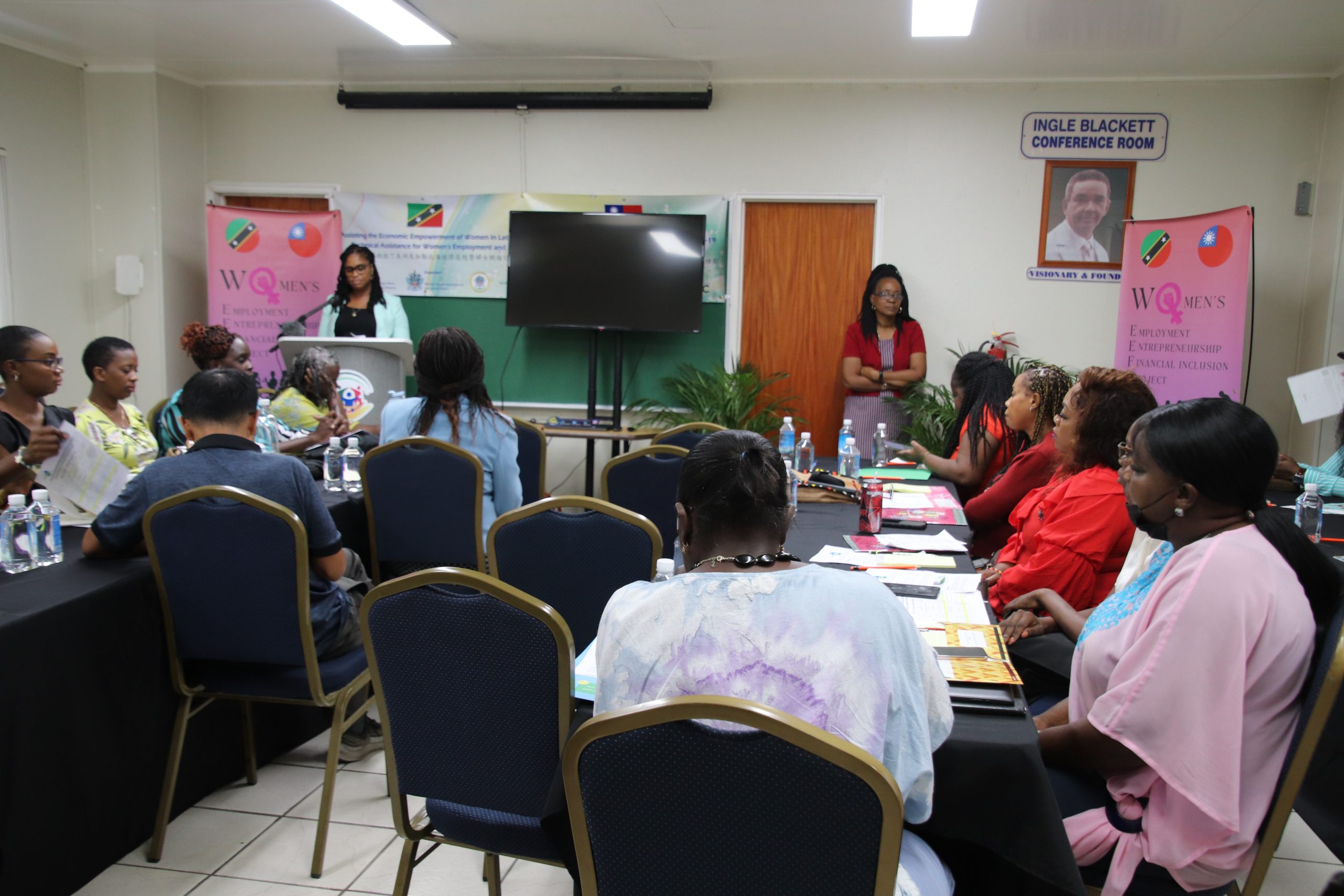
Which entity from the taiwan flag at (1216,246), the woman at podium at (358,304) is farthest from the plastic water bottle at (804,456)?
the woman at podium at (358,304)

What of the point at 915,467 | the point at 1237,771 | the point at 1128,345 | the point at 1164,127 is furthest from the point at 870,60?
the point at 1237,771

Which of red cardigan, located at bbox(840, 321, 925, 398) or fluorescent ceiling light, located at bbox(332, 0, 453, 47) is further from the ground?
fluorescent ceiling light, located at bbox(332, 0, 453, 47)

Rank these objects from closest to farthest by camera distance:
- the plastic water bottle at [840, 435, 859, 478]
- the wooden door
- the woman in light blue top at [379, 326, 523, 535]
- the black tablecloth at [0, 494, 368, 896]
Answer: the black tablecloth at [0, 494, 368, 896], the woman in light blue top at [379, 326, 523, 535], the plastic water bottle at [840, 435, 859, 478], the wooden door

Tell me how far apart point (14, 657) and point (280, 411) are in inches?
92.5

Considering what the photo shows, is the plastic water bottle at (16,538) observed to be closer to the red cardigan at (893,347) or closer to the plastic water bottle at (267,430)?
the plastic water bottle at (267,430)

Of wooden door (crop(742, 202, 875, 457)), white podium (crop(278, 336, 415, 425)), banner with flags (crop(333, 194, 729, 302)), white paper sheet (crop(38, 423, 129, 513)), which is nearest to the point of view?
white paper sheet (crop(38, 423, 129, 513))

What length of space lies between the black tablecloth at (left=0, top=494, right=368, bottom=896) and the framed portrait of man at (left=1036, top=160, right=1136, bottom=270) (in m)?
5.46

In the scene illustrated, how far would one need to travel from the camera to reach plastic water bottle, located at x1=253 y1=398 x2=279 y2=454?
3725 millimetres

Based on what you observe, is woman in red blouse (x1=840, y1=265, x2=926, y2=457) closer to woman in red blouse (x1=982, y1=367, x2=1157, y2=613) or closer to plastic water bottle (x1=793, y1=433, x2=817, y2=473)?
plastic water bottle (x1=793, y1=433, x2=817, y2=473)

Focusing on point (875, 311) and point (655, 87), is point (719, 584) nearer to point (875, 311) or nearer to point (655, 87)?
A: point (875, 311)

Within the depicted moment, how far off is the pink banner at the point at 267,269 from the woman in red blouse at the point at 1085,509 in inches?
207

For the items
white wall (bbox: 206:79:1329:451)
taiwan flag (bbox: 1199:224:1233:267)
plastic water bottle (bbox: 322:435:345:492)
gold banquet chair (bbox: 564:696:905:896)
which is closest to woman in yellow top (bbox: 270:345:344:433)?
plastic water bottle (bbox: 322:435:345:492)

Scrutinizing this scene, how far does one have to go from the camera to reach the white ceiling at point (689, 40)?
4688 millimetres

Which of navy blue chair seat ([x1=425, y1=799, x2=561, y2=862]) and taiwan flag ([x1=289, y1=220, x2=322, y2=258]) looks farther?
taiwan flag ([x1=289, y1=220, x2=322, y2=258])
